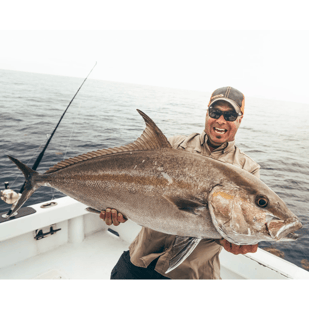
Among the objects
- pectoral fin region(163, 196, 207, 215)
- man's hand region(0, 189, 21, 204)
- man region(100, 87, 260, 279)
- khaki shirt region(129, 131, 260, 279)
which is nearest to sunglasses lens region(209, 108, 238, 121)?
man region(100, 87, 260, 279)

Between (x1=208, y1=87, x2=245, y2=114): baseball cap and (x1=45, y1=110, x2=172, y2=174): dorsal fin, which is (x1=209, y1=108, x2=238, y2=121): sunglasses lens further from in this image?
(x1=45, y1=110, x2=172, y2=174): dorsal fin

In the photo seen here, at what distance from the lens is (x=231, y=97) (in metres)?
1.81

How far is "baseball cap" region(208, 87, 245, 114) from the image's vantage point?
70.9 inches

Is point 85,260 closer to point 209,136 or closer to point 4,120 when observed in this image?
point 209,136

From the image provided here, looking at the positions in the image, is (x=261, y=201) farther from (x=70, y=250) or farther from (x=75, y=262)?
(x=70, y=250)

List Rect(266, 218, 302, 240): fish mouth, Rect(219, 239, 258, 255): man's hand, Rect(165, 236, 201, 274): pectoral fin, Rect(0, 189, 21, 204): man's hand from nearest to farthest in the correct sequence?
Rect(266, 218, 302, 240): fish mouth < Rect(165, 236, 201, 274): pectoral fin < Rect(219, 239, 258, 255): man's hand < Rect(0, 189, 21, 204): man's hand

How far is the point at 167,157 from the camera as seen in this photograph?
1492 mm

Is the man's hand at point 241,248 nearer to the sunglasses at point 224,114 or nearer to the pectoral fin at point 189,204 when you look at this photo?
the pectoral fin at point 189,204

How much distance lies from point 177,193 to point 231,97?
935 millimetres

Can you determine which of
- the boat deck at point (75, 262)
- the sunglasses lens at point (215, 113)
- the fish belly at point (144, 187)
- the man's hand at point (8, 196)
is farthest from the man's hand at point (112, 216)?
the boat deck at point (75, 262)

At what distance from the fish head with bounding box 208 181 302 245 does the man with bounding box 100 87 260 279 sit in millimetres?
494

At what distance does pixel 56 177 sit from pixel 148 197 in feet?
2.56

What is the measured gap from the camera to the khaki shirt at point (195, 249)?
175 centimetres

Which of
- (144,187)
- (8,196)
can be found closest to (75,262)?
(8,196)
